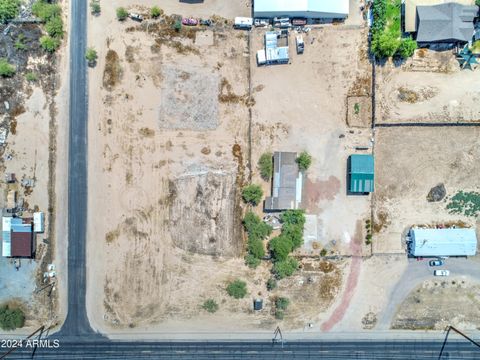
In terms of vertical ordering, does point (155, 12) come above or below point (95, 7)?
below

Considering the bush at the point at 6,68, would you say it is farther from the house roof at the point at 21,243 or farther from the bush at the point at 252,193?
the bush at the point at 252,193

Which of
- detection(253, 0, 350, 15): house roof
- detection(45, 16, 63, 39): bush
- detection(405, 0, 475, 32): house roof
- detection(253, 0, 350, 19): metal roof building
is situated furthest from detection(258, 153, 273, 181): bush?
detection(45, 16, 63, 39): bush

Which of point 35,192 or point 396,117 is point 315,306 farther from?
point 35,192

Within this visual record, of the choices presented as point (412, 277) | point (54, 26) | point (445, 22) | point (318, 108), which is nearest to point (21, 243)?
point (54, 26)

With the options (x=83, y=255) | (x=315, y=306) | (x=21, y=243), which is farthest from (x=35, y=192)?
(x=315, y=306)

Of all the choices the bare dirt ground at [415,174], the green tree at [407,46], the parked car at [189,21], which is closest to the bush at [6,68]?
the parked car at [189,21]

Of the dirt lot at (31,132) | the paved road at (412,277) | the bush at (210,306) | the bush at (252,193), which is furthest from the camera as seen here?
the paved road at (412,277)

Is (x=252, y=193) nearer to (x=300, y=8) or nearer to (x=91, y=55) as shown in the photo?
(x=300, y=8)
